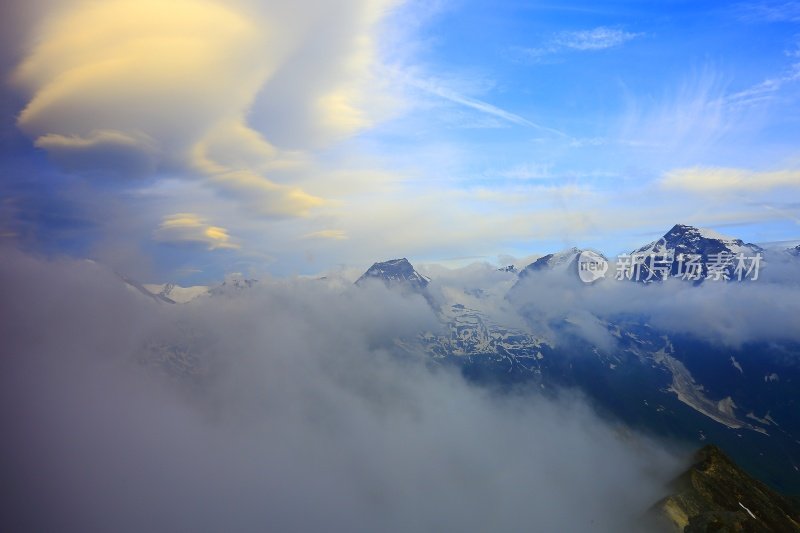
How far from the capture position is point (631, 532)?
166125mm

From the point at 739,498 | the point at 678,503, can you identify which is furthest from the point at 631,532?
the point at 739,498

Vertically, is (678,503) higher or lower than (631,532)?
higher

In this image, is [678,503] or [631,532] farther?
[631,532]

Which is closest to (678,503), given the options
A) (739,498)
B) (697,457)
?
(739,498)

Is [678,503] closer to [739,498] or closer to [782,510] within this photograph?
[739,498]

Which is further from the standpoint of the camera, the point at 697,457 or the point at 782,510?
the point at 697,457

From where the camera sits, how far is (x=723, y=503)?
479ft

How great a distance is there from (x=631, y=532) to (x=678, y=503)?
88.3 ft

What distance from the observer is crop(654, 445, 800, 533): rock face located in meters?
131

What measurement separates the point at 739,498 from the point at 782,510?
59.7 ft

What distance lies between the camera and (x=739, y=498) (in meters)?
148

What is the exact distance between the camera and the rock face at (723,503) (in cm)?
13075

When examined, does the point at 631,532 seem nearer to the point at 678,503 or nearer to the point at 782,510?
the point at 678,503

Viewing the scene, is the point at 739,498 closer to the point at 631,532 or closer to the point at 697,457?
the point at 697,457
